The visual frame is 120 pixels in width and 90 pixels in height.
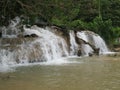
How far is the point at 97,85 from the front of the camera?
1088 centimetres

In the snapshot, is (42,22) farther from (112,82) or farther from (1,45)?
(112,82)

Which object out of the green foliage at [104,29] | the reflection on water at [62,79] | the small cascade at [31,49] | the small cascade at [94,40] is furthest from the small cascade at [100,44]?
the reflection on water at [62,79]

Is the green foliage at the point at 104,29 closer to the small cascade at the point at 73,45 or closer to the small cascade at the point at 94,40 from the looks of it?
the small cascade at the point at 94,40

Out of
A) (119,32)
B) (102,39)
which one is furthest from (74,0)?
(119,32)

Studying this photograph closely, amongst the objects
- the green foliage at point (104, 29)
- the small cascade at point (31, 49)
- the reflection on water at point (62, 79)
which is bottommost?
the reflection on water at point (62, 79)

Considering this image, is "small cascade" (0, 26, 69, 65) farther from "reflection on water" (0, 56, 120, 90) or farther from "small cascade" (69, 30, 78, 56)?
"reflection on water" (0, 56, 120, 90)

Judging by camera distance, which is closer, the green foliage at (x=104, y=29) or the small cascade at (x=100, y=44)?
the small cascade at (x=100, y=44)

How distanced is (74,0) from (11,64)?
5093 millimetres

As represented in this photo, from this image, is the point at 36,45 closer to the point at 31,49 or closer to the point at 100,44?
the point at 31,49

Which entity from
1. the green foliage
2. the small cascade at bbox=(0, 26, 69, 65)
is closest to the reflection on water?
the small cascade at bbox=(0, 26, 69, 65)

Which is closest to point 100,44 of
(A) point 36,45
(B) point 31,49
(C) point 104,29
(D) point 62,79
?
(C) point 104,29

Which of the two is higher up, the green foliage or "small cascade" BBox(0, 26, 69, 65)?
the green foliage

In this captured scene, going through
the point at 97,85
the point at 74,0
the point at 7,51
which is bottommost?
the point at 97,85

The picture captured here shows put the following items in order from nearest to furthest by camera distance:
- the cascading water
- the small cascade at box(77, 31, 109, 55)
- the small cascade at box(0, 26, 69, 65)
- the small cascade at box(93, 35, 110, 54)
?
the small cascade at box(0, 26, 69, 65) → the cascading water → the small cascade at box(77, 31, 109, 55) → the small cascade at box(93, 35, 110, 54)
